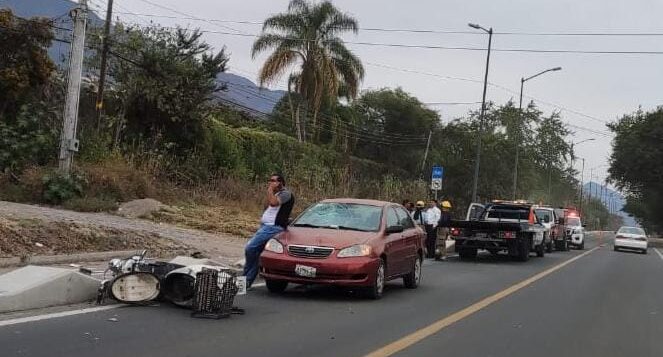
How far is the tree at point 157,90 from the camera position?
82.7 feet

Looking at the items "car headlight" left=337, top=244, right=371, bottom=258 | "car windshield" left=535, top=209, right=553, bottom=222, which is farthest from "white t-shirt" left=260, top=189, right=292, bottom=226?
"car windshield" left=535, top=209, right=553, bottom=222

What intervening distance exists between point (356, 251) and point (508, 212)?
1478cm

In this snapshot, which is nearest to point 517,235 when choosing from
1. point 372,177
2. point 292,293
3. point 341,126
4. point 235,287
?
point 292,293

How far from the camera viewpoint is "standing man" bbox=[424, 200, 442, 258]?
65.9 feet

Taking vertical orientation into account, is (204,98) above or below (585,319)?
above

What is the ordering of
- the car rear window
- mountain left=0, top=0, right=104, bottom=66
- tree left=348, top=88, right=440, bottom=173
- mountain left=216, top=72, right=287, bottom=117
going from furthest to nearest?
tree left=348, top=88, right=440, bottom=173 < mountain left=216, top=72, right=287, bottom=117 < the car rear window < mountain left=0, top=0, right=104, bottom=66

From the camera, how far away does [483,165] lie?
4791 centimetres

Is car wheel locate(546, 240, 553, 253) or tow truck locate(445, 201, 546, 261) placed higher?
tow truck locate(445, 201, 546, 261)

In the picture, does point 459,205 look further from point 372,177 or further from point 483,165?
point 372,177

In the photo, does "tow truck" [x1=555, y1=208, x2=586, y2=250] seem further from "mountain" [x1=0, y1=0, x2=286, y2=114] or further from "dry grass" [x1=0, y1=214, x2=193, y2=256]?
"dry grass" [x1=0, y1=214, x2=193, y2=256]

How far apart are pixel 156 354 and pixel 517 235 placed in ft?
51.5

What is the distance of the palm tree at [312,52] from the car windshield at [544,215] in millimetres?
12917

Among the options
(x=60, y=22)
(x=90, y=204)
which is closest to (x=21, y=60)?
(x=60, y=22)

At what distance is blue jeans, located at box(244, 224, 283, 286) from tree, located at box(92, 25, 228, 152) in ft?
49.8
